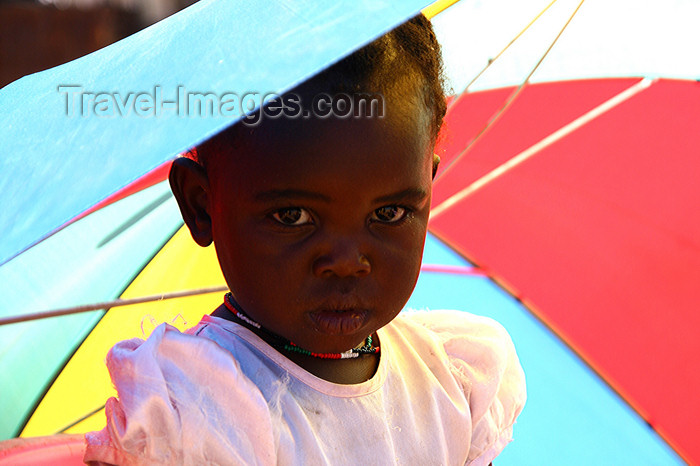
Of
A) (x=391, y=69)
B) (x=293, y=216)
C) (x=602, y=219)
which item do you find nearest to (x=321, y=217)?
(x=293, y=216)

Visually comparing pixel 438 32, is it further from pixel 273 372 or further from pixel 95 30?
pixel 95 30

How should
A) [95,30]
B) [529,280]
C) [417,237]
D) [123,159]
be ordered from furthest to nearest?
[95,30] < [529,280] < [417,237] < [123,159]

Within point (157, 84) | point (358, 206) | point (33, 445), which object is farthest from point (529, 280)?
point (157, 84)

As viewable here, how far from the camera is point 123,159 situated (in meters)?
0.71

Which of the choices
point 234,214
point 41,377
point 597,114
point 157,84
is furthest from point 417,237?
point 597,114

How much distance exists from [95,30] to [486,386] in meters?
5.42

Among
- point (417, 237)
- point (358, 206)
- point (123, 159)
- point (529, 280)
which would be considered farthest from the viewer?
point (529, 280)

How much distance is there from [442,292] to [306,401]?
28.0 inches

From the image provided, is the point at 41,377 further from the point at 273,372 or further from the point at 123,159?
the point at 123,159

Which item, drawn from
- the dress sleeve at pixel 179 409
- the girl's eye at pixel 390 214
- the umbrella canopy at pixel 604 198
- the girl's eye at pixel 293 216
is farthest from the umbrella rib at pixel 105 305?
the umbrella canopy at pixel 604 198

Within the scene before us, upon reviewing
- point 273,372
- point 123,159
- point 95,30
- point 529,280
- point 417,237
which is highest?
point 123,159

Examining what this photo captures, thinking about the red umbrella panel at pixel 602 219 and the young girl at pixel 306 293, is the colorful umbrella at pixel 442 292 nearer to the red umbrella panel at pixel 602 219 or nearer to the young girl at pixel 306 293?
the red umbrella panel at pixel 602 219

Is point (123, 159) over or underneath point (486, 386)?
Result: over

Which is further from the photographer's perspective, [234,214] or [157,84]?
[234,214]
